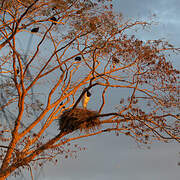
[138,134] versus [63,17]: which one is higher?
[63,17]

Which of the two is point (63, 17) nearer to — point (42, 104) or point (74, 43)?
point (74, 43)

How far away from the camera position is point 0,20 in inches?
296

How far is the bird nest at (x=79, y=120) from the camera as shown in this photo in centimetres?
589

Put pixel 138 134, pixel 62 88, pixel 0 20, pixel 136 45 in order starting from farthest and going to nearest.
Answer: pixel 62 88
pixel 0 20
pixel 136 45
pixel 138 134

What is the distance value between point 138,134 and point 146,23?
2756 mm

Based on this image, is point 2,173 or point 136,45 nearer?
point 2,173

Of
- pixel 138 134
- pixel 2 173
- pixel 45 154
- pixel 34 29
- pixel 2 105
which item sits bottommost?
pixel 2 173

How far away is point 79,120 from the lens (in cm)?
591

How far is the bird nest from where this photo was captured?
589 cm

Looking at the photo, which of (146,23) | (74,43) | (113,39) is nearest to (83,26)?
(74,43)

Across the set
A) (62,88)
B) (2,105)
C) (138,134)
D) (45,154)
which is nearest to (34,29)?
(62,88)

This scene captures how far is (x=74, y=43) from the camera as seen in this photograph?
7934 millimetres

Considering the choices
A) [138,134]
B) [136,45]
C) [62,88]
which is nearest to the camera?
[138,134]

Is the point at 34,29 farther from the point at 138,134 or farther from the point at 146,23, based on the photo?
the point at 138,134
